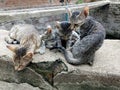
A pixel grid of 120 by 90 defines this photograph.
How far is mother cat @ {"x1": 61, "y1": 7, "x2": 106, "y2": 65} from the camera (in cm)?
339

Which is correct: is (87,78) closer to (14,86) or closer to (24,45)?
(24,45)

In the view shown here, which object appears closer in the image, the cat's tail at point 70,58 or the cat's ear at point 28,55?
the cat's ear at point 28,55

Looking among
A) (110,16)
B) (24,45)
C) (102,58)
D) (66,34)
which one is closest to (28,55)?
(24,45)

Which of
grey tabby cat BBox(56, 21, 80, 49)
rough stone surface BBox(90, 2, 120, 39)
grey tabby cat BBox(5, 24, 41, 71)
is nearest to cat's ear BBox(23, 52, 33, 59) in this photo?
grey tabby cat BBox(5, 24, 41, 71)

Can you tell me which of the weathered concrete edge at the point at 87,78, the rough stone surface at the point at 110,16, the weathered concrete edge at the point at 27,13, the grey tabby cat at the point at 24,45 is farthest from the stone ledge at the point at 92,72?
the rough stone surface at the point at 110,16

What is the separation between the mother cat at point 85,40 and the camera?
11.1 feet

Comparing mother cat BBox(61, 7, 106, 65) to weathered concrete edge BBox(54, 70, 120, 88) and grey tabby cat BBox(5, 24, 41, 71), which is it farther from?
grey tabby cat BBox(5, 24, 41, 71)

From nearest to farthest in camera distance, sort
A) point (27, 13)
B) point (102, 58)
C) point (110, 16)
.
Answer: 1. point (102, 58)
2. point (27, 13)
3. point (110, 16)

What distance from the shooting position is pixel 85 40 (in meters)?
3.45

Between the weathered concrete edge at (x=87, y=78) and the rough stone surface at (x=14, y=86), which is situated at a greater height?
the weathered concrete edge at (x=87, y=78)

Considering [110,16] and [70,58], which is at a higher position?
[70,58]

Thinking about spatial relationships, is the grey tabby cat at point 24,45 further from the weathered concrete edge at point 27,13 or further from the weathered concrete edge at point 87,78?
the weathered concrete edge at point 27,13

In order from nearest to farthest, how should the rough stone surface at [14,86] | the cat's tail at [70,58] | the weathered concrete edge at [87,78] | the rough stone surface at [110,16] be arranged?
the weathered concrete edge at [87,78] → the cat's tail at [70,58] → the rough stone surface at [14,86] → the rough stone surface at [110,16]

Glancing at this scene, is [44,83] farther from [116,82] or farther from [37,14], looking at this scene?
[37,14]
